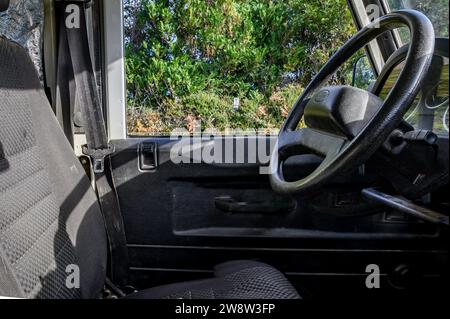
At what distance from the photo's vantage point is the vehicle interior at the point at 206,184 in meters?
1.02

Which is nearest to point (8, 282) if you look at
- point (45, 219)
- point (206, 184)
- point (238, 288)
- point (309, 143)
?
point (45, 219)

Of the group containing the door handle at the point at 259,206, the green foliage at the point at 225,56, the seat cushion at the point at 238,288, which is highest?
the green foliage at the point at 225,56

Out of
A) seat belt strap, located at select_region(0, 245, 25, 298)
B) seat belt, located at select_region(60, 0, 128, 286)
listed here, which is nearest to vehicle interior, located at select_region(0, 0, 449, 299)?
seat belt, located at select_region(60, 0, 128, 286)

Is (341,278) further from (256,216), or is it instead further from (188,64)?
(188,64)

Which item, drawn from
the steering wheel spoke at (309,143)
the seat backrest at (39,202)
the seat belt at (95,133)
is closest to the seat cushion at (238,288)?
the seat backrest at (39,202)

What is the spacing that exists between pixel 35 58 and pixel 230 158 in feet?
2.43

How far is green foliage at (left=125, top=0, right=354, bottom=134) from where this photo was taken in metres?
1.65

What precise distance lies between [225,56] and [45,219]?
3.22 feet

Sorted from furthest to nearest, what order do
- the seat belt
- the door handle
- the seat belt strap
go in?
the door handle → the seat belt → the seat belt strap

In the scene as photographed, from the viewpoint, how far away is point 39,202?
102 centimetres

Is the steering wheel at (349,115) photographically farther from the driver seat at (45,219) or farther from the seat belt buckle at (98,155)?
the seat belt buckle at (98,155)

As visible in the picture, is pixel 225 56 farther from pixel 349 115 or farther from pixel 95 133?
pixel 349 115

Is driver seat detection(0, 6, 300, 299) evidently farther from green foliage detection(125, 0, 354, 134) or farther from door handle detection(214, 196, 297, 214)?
green foliage detection(125, 0, 354, 134)
